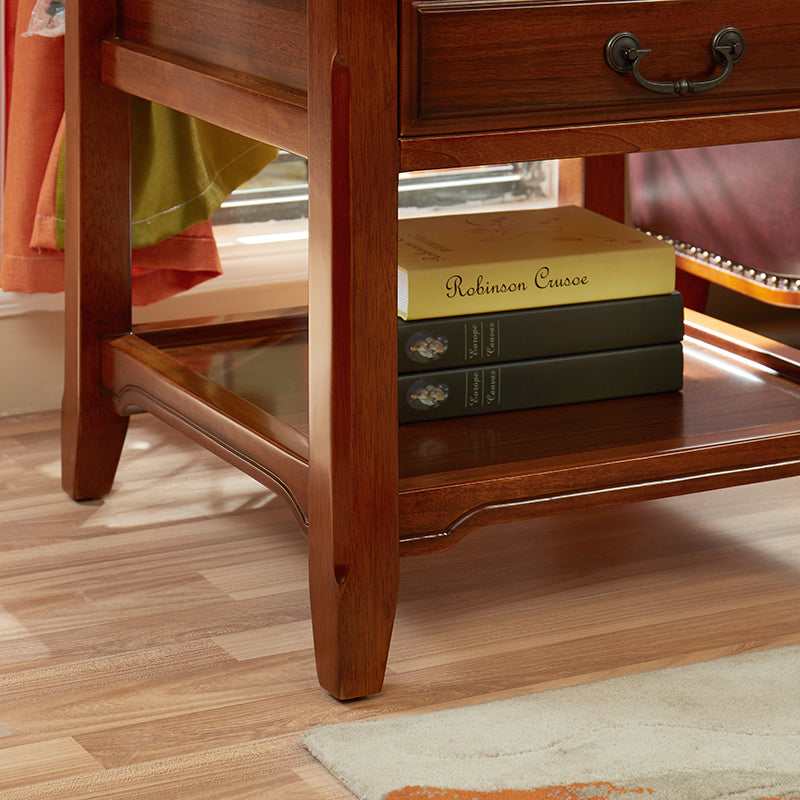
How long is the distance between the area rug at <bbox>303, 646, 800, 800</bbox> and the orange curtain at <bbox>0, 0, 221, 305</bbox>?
0.80 m

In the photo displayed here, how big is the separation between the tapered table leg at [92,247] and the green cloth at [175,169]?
114 millimetres

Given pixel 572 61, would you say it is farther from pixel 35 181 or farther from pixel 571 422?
pixel 35 181

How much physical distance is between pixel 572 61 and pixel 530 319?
0.30 m

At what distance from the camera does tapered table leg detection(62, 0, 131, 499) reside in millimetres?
1415

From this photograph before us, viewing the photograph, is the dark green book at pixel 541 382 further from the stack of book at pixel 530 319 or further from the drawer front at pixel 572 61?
the drawer front at pixel 572 61

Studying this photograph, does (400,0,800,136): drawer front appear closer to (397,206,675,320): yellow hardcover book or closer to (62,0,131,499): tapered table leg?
(397,206,675,320): yellow hardcover book

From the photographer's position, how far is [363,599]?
1.10 m

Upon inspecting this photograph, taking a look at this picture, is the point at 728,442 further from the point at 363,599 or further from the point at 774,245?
the point at 774,245

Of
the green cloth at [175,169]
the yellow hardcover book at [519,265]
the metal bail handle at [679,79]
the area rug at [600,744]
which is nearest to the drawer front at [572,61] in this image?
the metal bail handle at [679,79]

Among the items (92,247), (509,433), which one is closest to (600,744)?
(509,433)

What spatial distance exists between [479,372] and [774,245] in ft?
1.66

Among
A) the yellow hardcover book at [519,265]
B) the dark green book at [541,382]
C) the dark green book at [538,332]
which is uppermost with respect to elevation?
the yellow hardcover book at [519,265]

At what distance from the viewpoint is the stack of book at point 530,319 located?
1.28m

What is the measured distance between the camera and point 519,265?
1.31 metres
